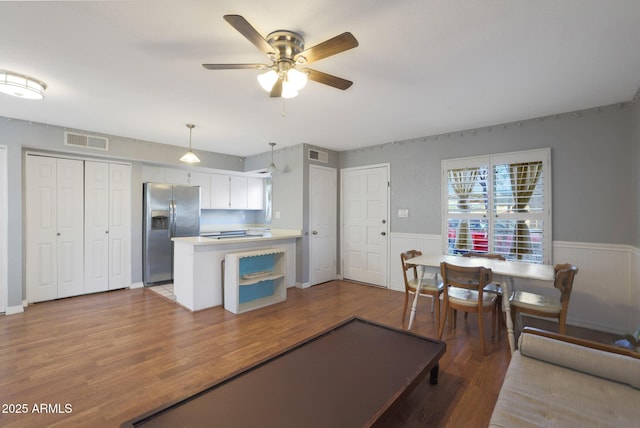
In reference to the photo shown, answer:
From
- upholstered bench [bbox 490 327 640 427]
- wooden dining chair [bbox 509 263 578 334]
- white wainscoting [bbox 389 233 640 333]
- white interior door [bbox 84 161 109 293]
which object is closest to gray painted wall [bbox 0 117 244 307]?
white interior door [bbox 84 161 109 293]

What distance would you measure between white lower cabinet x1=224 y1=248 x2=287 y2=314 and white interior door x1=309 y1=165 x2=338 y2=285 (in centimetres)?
91

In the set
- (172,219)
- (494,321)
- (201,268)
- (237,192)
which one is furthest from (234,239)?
(494,321)

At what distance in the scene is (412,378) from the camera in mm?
1746

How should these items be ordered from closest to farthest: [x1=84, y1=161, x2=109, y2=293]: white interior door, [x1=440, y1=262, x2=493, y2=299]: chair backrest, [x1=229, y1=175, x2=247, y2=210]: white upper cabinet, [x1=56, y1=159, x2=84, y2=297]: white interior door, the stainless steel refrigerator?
[x1=440, y1=262, x2=493, y2=299]: chair backrest → [x1=56, y1=159, x2=84, y2=297]: white interior door → [x1=84, y1=161, x2=109, y2=293]: white interior door → the stainless steel refrigerator → [x1=229, y1=175, x2=247, y2=210]: white upper cabinet

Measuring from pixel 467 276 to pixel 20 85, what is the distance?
4311mm

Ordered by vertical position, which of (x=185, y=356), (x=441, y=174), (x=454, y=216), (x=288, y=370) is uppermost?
(x=441, y=174)

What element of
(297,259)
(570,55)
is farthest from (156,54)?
(297,259)

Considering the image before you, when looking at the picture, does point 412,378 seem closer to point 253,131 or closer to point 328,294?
point 328,294

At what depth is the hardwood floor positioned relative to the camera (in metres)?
1.90

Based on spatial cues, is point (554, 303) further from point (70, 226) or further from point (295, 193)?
point (70, 226)

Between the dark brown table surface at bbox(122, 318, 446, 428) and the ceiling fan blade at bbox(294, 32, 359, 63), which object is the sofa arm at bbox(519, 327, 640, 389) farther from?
the ceiling fan blade at bbox(294, 32, 359, 63)

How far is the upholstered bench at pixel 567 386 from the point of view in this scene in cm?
127

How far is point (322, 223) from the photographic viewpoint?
17.3ft

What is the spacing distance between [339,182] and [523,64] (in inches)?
140
